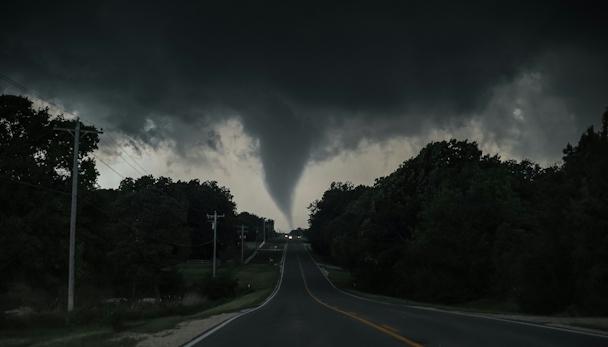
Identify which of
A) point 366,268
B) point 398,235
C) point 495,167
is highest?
point 495,167

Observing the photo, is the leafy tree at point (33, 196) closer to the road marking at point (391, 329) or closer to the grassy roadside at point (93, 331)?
the grassy roadside at point (93, 331)

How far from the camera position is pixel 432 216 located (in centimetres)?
4994

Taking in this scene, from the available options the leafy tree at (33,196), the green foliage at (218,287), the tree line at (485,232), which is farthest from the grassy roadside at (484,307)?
the leafy tree at (33,196)

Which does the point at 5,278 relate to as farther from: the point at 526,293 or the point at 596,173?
the point at 596,173

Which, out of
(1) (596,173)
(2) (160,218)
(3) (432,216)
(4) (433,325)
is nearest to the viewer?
(4) (433,325)

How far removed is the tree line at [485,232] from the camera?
24891 millimetres

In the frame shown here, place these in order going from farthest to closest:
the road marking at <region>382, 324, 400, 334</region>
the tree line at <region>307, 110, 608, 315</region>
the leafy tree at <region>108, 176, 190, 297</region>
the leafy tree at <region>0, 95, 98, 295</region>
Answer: the leafy tree at <region>108, 176, 190, 297</region>, the leafy tree at <region>0, 95, 98, 295</region>, the tree line at <region>307, 110, 608, 315</region>, the road marking at <region>382, 324, 400, 334</region>

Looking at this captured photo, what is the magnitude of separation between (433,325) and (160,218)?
45095 mm

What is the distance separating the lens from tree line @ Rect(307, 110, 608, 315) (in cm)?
2489

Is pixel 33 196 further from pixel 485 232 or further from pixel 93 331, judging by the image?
pixel 485 232

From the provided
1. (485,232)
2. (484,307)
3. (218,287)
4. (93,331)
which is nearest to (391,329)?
(93,331)

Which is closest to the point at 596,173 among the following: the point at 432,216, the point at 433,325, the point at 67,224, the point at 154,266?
the point at 433,325

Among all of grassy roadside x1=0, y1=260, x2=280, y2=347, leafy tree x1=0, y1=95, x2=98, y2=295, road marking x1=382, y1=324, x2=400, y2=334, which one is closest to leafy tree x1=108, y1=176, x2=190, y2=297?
grassy roadside x1=0, y1=260, x2=280, y2=347

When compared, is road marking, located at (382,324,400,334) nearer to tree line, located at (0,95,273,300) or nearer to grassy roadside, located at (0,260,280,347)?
grassy roadside, located at (0,260,280,347)
